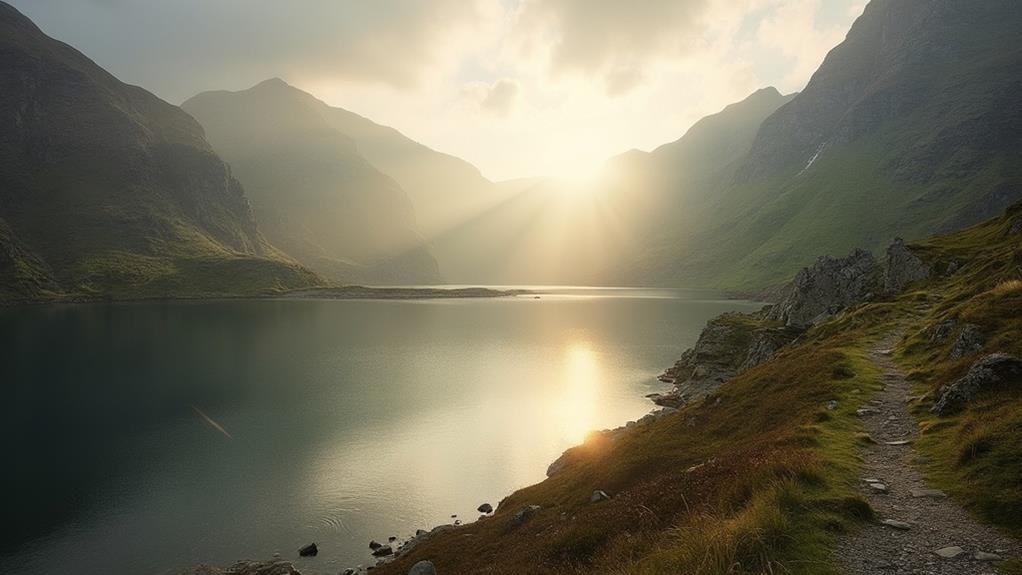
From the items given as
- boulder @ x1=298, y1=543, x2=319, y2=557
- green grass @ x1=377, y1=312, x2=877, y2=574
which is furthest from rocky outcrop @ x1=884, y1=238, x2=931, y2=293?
boulder @ x1=298, y1=543, x2=319, y2=557

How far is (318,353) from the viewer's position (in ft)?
379

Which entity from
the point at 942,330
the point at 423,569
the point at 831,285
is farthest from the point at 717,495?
the point at 831,285

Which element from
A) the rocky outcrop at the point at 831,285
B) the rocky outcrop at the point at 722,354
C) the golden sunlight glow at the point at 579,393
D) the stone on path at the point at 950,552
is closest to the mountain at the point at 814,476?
the stone on path at the point at 950,552

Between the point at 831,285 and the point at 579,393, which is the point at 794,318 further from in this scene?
the point at 579,393

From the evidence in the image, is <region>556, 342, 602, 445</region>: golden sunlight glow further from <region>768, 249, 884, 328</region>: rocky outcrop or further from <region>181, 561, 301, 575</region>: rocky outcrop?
<region>181, 561, 301, 575</region>: rocky outcrop

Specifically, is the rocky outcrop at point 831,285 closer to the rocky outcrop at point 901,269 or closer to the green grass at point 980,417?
the rocky outcrop at point 901,269

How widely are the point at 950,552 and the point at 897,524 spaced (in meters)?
1.64

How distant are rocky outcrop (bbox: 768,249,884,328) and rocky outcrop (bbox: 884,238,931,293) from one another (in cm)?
478

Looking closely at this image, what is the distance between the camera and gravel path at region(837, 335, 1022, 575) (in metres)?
11.3

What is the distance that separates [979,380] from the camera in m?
21.7

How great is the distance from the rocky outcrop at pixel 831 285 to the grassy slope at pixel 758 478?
3028cm

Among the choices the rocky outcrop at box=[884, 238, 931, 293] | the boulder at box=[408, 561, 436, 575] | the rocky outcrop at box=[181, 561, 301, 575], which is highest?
the rocky outcrop at box=[884, 238, 931, 293]

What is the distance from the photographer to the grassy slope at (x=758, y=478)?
12.4 metres

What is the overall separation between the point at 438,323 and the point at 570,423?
115 meters
